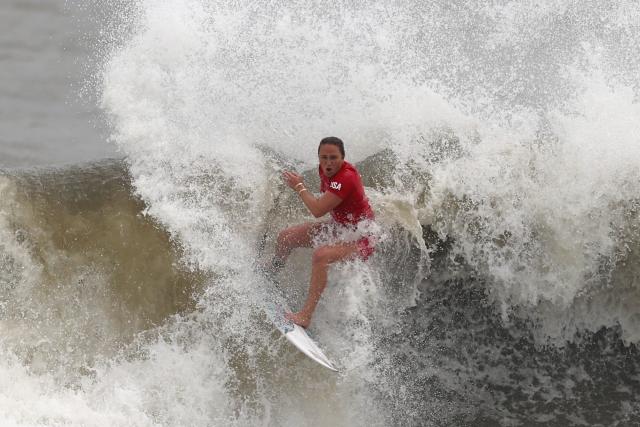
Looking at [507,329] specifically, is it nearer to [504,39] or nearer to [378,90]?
[378,90]

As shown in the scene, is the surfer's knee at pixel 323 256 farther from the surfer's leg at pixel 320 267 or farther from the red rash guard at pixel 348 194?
the red rash guard at pixel 348 194

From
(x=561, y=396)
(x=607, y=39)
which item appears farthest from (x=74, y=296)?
(x=607, y=39)

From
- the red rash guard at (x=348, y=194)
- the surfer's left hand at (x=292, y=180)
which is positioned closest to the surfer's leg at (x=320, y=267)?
the red rash guard at (x=348, y=194)

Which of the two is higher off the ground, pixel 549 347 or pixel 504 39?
pixel 504 39

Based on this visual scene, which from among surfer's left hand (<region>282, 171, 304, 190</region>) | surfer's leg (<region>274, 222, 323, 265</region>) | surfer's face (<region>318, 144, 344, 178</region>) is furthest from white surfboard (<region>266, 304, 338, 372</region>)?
surfer's face (<region>318, 144, 344, 178</region>)

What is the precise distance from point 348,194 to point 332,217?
0.87ft

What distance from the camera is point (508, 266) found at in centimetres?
516

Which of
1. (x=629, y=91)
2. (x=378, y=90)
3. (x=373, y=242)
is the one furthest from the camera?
(x=378, y=90)

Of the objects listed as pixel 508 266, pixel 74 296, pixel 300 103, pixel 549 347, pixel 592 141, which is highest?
pixel 300 103

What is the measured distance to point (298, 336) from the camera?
16.1 feet

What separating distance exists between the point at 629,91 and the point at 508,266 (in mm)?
2031

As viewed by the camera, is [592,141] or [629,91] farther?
[629,91]

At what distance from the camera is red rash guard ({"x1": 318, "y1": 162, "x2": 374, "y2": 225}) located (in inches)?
184

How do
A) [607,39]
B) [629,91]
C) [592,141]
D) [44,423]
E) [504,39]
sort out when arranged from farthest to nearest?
[504,39] → [607,39] → [629,91] → [592,141] → [44,423]
